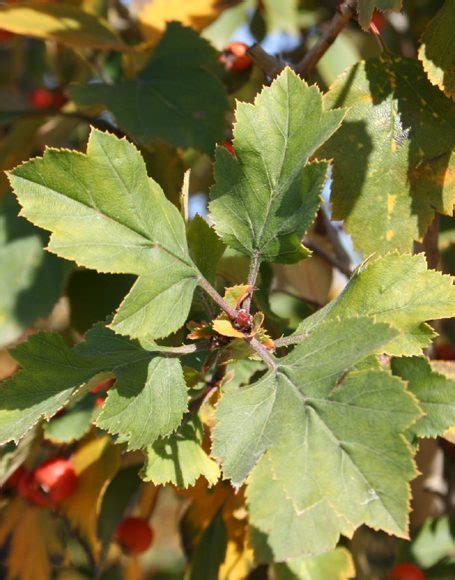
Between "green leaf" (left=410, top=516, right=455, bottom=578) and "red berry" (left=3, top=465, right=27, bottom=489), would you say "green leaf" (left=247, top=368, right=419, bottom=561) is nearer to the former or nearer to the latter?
"green leaf" (left=410, top=516, right=455, bottom=578)

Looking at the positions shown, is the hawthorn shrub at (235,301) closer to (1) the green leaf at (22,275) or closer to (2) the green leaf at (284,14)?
(1) the green leaf at (22,275)

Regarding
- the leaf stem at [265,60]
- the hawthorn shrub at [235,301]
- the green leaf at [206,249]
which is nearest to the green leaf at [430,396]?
the hawthorn shrub at [235,301]

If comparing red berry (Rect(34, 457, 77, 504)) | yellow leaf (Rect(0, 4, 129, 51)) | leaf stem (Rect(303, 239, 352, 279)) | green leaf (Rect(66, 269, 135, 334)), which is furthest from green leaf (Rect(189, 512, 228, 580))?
yellow leaf (Rect(0, 4, 129, 51))

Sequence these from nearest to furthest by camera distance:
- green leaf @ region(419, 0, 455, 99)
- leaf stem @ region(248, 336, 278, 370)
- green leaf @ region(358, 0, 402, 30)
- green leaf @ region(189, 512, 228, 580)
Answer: leaf stem @ region(248, 336, 278, 370)
green leaf @ region(358, 0, 402, 30)
green leaf @ region(419, 0, 455, 99)
green leaf @ region(189, 512, 228, 580)

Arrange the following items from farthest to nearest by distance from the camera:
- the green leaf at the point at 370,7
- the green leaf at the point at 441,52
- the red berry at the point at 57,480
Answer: the red berry at the point at 57,480, the green leaf at the point at 441,52, the green leaf at the point at 370,7

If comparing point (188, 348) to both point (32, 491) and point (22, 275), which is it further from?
point (32, 491)

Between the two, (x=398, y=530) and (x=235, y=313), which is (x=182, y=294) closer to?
(x=235, y=313)

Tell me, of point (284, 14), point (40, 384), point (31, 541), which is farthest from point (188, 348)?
point (284, 14)
